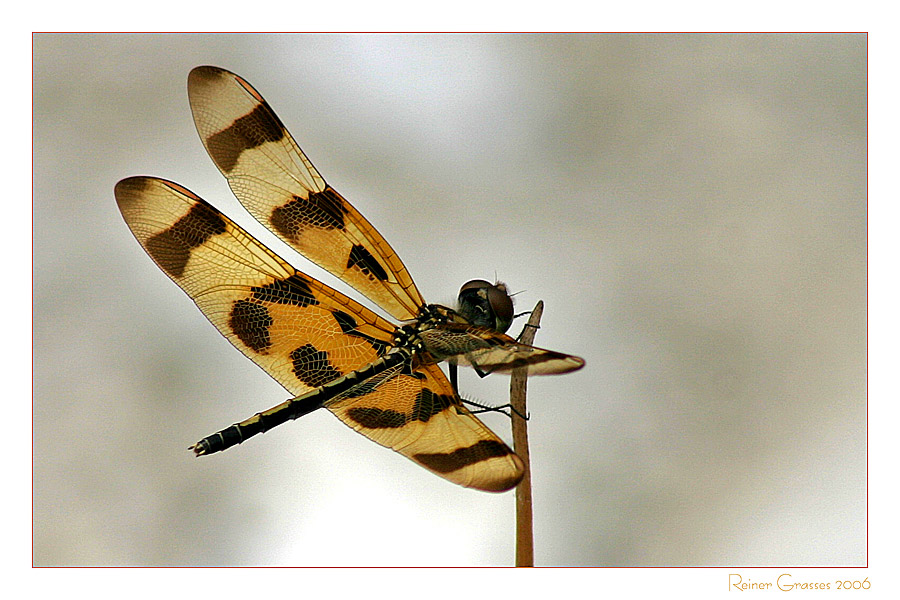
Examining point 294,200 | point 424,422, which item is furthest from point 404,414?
point 294,200

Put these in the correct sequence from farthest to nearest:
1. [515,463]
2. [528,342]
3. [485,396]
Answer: [485,396] → [528,342] → [515,463]

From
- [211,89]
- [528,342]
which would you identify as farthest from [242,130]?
[528,342]

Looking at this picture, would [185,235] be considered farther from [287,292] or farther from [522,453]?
[522,453]

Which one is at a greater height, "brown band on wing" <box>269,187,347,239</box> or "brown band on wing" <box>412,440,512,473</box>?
"brown band on wing" <box>269,187,347,239</box>

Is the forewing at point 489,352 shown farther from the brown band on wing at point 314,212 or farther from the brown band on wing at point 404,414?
the brown band on wing at point 314,212

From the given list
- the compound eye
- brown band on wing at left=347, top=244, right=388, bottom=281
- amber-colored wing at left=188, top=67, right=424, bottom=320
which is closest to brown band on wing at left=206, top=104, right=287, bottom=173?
amber-colored wing at left=188, top=67, right=424, bottom=320

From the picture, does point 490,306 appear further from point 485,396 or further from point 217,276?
point 485,396

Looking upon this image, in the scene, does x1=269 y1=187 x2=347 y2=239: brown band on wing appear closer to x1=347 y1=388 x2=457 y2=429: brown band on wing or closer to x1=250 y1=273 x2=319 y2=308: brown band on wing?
x1=250 y1=273 x2=319 y2=308: brown band on wing
